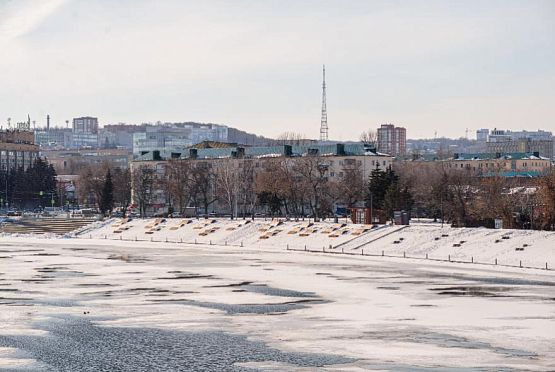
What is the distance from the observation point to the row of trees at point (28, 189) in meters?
185

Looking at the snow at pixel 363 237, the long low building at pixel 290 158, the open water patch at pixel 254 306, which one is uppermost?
the long low building at pixel 290 158

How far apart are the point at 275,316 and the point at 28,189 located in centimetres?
14334

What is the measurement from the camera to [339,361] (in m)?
37.3

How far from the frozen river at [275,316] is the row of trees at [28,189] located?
347ft

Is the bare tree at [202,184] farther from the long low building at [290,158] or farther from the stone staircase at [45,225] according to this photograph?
the stone staircase at [45,225]

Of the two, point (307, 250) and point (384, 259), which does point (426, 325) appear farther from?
point (307, 250)

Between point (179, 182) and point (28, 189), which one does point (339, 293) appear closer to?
point (179, 182)

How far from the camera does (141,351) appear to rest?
130ft

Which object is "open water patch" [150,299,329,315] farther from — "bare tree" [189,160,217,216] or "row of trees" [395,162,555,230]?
"bare tree" [189,160,217,216]

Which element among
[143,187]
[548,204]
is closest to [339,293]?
[548,204]

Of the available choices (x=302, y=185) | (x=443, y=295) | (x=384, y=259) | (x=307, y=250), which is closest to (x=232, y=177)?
(x=302, y=185)

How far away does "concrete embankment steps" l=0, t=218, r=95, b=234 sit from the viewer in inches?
5261

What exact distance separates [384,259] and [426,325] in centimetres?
3922

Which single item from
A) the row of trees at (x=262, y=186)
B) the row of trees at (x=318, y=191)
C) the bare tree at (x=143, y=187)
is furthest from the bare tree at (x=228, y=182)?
the bare tree at (x=143, y=187)
